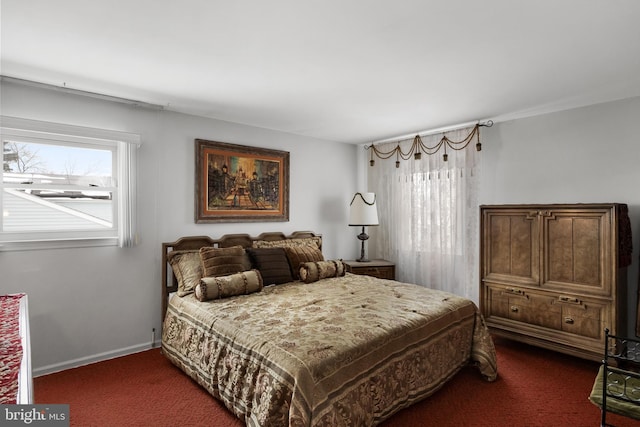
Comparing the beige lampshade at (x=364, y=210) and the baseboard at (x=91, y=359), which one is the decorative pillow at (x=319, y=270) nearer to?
the beige lampshade at (x=364, y=210)

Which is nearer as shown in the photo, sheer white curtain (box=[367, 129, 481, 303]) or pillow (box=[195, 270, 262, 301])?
pillow (box=[195, 270, 262, 301])

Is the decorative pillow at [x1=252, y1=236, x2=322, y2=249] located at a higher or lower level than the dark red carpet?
higher

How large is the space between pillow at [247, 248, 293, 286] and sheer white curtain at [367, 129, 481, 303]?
1868 millimetres

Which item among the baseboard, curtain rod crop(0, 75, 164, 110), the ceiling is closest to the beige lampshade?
the ceiling

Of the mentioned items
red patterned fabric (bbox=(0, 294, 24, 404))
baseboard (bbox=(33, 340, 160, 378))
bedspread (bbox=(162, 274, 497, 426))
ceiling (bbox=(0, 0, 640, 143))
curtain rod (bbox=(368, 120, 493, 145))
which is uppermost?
ceiling (bbox=(0, 0, 640, 143))

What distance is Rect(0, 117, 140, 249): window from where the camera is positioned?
9.25 feet

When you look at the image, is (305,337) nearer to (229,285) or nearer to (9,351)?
(229,285)

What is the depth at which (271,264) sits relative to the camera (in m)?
3.61

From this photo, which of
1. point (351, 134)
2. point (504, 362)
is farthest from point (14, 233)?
point (504, 362)

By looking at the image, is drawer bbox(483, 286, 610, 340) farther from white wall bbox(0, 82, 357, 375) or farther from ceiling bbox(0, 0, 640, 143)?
white wall bbox(0, 82, 357, 375)

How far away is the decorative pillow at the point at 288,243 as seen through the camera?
405 centimetres

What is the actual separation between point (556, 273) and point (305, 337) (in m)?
2.46

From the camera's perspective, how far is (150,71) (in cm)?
265

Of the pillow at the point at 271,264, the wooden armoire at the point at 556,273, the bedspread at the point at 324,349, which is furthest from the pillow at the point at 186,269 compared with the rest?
the wooden armoire at the point at 556,273
